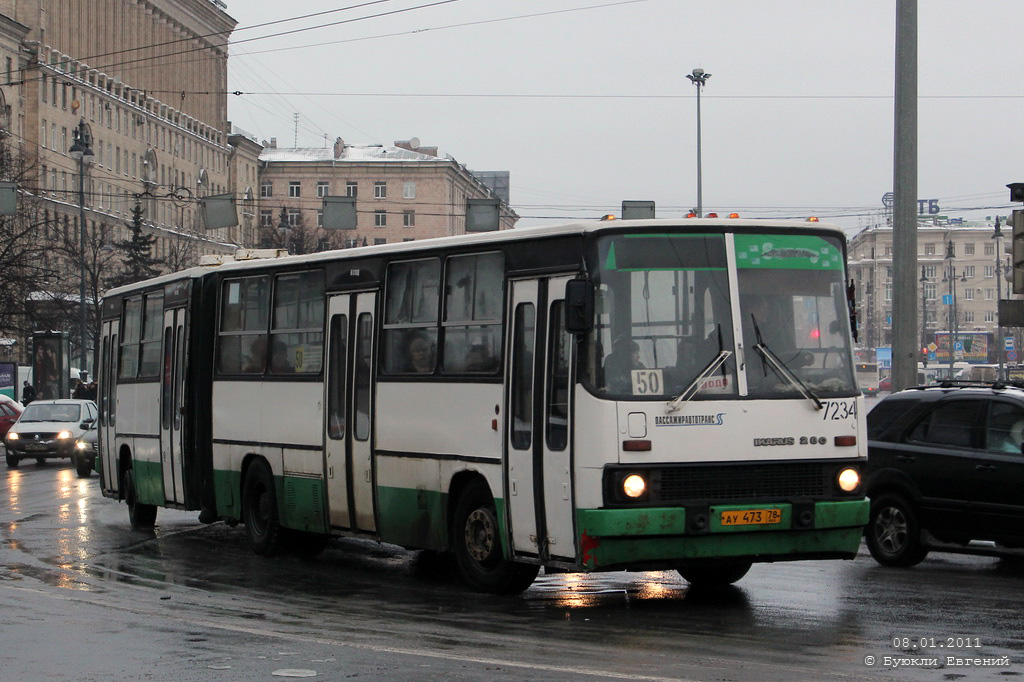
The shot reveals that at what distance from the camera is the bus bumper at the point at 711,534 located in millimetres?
11055

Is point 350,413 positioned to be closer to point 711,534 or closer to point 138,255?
point 711,534

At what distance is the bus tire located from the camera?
1476 centimetres

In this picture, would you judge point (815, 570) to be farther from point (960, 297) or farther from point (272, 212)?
point (960, 297)

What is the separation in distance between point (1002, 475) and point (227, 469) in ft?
25.1

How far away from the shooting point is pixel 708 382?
1138 cm

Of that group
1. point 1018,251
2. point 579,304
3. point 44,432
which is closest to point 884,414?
point 1018,251

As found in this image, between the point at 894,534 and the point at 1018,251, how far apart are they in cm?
462

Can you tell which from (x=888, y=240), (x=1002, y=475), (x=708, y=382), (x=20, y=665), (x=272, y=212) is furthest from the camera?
(x=888, y=240)

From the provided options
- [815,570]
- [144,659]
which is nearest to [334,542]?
[815,570]

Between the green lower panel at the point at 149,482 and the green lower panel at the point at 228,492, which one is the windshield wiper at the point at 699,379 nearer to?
the green lower panel at the point at 228,492

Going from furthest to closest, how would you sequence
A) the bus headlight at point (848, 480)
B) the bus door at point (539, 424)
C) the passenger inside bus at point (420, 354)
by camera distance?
the passenger inside bus at point (420, 354) < the bus headlight at point (848, 480) < the bus door at point (539, 424)

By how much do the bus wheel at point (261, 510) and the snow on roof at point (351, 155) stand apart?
133 metres

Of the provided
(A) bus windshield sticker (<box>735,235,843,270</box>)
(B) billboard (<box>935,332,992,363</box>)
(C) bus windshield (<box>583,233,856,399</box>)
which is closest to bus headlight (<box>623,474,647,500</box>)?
(C) bus windshield (<box>583,233,856,399</box>)

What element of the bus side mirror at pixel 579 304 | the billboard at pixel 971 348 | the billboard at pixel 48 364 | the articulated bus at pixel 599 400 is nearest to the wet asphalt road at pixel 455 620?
the articulated bus at pixel 599 400
